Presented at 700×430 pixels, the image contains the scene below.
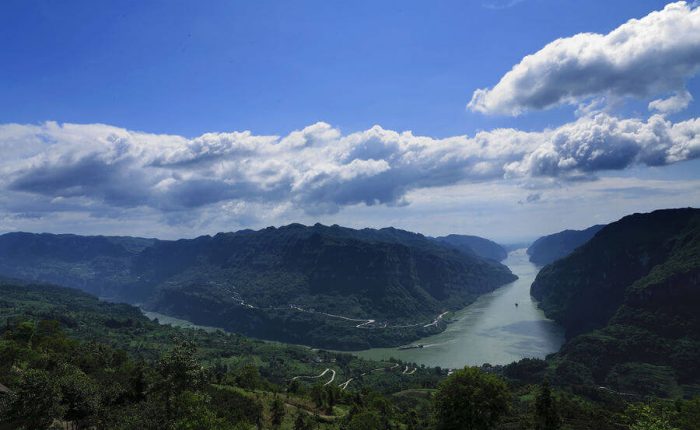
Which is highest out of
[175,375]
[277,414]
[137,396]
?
[175,375]

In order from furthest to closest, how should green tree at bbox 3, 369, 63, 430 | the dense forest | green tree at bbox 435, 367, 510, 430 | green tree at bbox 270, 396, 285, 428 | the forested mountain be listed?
green tree at bbox 270, 396, 285, 428, green tree at bbox 435, 367, 510, 430, the dense forest, the forested mountain, green tree at bbox 3, 369, 63, 430

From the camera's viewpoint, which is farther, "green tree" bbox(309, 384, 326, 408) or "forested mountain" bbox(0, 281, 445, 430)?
"green tree" bbox(309, 384, 326, 408)

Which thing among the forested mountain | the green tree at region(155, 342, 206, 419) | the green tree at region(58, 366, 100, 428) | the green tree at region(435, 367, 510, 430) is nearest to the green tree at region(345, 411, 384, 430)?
the forested mountain

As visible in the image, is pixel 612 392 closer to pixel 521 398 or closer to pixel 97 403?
pixel 521 398

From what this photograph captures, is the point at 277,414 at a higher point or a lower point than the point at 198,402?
lower

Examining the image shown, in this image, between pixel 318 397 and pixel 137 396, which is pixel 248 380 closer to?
pixel 318 397

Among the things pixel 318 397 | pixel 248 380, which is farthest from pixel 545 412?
pixel 248 380

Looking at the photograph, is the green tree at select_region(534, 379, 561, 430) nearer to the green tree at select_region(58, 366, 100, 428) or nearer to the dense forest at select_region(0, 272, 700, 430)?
the dense forest at select_region(0, 272, 700, 430)
